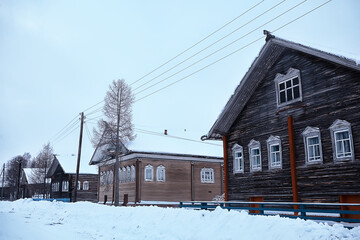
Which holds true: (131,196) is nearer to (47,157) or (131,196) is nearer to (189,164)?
(189,164)

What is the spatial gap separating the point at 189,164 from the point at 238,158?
1511cm

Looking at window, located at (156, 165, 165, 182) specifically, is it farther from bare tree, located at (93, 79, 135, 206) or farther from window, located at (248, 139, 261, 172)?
window, located at (248, 139, 261, 172)

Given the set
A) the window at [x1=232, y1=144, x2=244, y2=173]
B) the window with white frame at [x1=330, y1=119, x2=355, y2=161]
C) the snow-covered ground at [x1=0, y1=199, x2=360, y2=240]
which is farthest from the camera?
the window at [x1=232, y1=144, x2=244, y2=173]

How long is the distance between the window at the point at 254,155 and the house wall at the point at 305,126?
12.3 inches

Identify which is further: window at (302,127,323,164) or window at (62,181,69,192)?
window at (62,181,69,192)

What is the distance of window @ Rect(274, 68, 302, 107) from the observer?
60.5 feet

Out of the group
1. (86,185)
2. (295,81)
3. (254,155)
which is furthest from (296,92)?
(86,185)

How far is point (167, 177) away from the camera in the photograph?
35375 millimetres

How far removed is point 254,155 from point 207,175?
698 inches

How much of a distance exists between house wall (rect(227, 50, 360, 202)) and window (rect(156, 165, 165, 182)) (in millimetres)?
13651

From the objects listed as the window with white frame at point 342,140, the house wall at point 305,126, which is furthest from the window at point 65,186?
the window with white frame at point 342,140

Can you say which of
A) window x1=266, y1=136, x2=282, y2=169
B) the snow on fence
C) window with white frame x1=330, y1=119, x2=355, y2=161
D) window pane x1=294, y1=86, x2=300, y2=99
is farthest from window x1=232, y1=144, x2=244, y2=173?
window with white frame x1=330, y1=119, x2=355, y2=161

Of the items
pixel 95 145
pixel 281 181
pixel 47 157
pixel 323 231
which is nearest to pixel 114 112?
pixel 95 145

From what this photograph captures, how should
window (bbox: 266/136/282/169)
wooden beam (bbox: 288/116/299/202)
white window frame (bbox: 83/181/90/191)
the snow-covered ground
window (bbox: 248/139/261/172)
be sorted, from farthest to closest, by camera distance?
white window frame (bbox: 83/181/90/191)
window (bbox: 248/139/261/172)
window (bbox: 266/136/282/169)
wooden beam (bbox: 288/116/299/202)
the snow-covered ground
